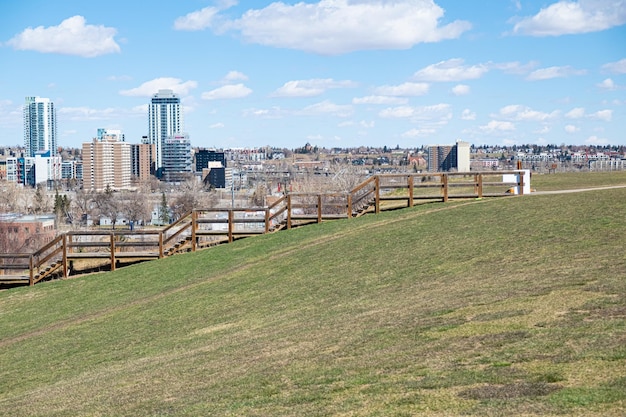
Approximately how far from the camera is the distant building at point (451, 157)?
73688 mm

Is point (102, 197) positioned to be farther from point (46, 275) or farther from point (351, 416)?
point (351, 416)

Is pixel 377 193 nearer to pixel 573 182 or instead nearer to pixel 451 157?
pixel 573 182

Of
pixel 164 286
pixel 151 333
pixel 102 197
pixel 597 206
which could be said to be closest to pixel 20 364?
pixel 151 333

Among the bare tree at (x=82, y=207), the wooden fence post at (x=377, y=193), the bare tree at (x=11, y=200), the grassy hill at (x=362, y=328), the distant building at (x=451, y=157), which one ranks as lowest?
the bare tree at (x=82, y=207)

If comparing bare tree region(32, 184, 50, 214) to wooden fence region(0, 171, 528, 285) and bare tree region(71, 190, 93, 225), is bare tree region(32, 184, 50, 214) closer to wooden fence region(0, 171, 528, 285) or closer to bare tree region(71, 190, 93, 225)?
bare tree region(71, 190, 93, 225)

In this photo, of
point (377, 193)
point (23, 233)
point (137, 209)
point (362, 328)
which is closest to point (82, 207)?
point (137, 209)

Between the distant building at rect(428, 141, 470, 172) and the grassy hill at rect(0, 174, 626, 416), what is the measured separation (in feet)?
157

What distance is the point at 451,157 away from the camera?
153m

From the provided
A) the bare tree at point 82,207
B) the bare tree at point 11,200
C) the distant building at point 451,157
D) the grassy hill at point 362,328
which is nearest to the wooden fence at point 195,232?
the grassy hill at point 362,328

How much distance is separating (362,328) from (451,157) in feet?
466

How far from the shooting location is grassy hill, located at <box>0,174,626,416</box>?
934cm

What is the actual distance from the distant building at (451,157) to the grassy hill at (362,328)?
48.0 meters

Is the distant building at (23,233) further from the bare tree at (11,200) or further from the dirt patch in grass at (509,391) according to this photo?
the dirt patch in grass at (509,391)

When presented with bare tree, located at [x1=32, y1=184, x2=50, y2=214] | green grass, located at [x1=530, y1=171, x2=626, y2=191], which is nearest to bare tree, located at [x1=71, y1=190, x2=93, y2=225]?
bare tree, located at [x1=32, y1=184, x2=50, y2=214]
